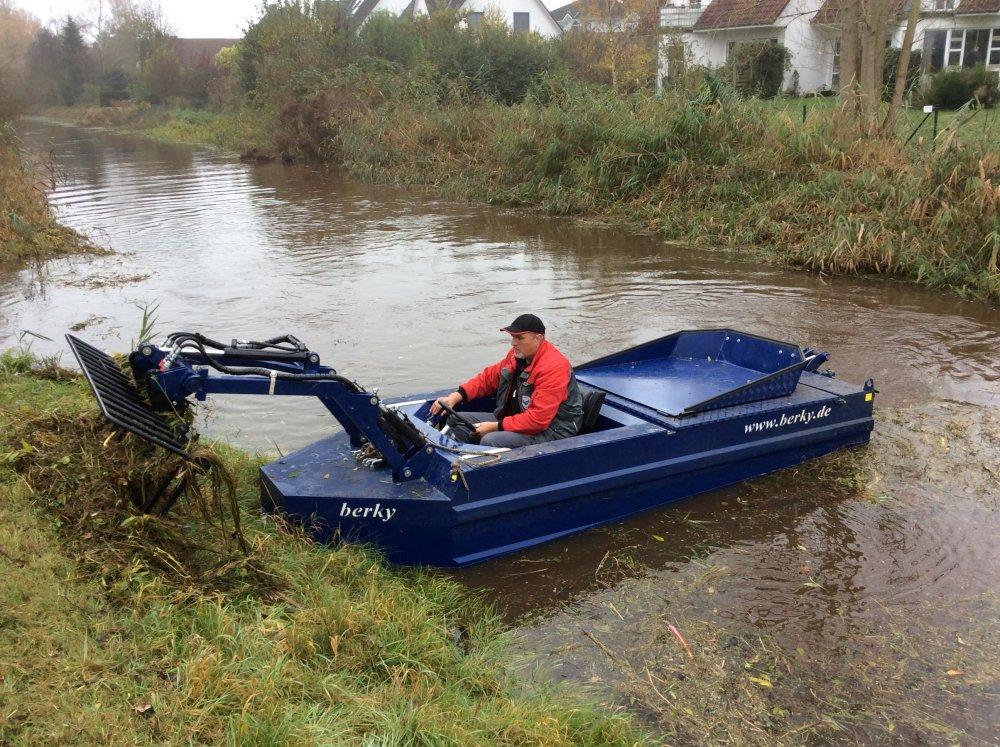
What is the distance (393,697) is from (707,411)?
10.7ft

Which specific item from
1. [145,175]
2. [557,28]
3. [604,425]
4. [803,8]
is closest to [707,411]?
[604,425]

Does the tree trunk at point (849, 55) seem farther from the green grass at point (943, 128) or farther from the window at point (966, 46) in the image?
the window at point (966, 46)

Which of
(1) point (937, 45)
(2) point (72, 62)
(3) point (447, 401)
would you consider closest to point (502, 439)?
(3) point (447, 401)

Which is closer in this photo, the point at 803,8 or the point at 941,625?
the point at 941,625

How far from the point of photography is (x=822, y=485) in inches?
255

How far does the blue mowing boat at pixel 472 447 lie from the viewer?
4.56 meters

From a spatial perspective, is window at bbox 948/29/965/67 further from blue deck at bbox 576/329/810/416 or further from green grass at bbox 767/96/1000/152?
blue deck at bbox 576/329/810/416

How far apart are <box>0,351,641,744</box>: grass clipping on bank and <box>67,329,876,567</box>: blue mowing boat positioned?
274mm

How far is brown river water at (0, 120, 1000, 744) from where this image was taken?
172 inches

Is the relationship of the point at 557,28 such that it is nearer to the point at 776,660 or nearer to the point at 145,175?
the point at 145,175

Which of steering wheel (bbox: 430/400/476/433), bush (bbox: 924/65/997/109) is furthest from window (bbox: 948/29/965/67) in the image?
steering wheel (bbox: 430/400/476/433)

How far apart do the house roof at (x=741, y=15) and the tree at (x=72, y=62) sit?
158 ft

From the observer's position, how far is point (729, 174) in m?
15.3

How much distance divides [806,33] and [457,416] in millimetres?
31515
